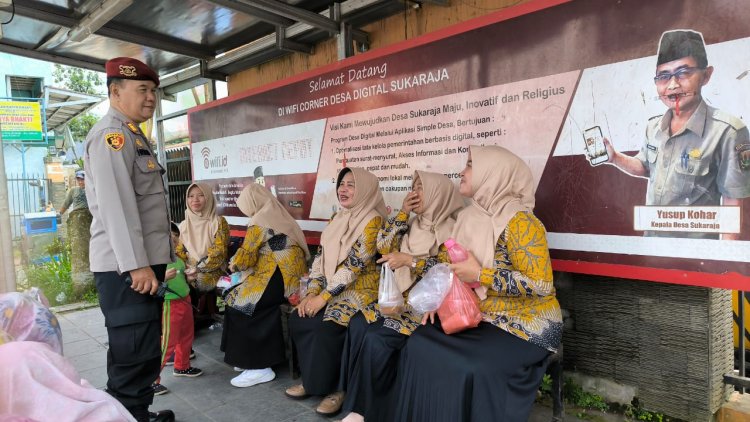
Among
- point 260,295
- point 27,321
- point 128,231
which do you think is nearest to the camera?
point 27,321

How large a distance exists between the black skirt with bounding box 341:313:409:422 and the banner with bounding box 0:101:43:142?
1245cm

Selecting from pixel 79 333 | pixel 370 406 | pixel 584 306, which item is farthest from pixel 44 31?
pixel 584 306

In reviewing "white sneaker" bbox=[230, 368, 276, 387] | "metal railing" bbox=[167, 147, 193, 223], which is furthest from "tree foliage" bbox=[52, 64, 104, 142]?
"white sneaker" bbox=[230, 368, 276, 387]

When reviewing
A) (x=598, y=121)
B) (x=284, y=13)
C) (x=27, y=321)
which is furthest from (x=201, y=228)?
(x=598, y=121)

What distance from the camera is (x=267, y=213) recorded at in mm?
3404

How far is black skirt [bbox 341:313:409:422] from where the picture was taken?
245 cm

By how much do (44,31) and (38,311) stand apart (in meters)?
3.29

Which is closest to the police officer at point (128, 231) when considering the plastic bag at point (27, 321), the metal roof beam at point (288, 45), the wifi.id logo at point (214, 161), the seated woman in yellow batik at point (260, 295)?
the plastic bag at point (27, 321)

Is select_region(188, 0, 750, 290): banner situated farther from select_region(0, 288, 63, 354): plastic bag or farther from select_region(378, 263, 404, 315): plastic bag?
select_region(0, 288, 63, 354): plastic bag

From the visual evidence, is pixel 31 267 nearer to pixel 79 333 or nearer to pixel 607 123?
pixel 79 333

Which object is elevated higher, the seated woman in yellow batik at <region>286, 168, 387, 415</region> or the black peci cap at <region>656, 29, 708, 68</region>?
the black peci cap at <region>656, 29, 708, 68</region>

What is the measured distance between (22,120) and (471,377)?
13.5 metres

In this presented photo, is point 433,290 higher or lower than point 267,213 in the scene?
lower

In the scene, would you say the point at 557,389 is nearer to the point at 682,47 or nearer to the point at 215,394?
the point at 682,47
